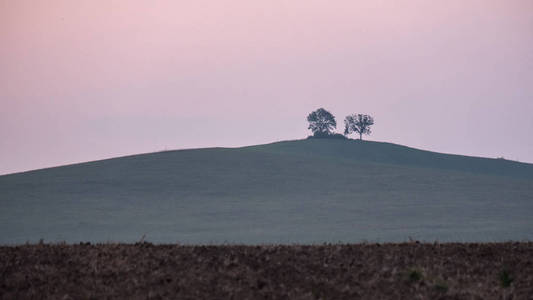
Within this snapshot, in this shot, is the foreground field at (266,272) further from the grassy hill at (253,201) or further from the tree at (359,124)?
the tree at (359,124)

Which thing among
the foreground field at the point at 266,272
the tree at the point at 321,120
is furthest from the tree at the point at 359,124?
the foreground field at the point at 266,272

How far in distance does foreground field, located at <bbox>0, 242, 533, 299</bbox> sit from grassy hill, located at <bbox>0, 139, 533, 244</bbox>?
25.0 m

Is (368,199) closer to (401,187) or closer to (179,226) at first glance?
(401,187)

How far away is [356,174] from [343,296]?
56.2 meters

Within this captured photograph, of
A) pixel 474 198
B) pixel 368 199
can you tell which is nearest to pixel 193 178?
pixel 368 199

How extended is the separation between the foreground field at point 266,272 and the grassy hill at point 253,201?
82.1 feet

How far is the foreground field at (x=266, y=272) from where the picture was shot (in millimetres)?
9281

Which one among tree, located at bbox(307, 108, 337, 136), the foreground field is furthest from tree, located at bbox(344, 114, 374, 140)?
the foreground field

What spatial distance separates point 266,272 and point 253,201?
42.9 meters

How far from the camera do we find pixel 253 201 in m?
52.8

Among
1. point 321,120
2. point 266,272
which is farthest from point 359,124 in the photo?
point 266,272

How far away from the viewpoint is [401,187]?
59.0m

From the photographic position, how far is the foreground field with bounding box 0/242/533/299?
928cm

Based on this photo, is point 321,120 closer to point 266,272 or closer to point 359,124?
point 359,124
